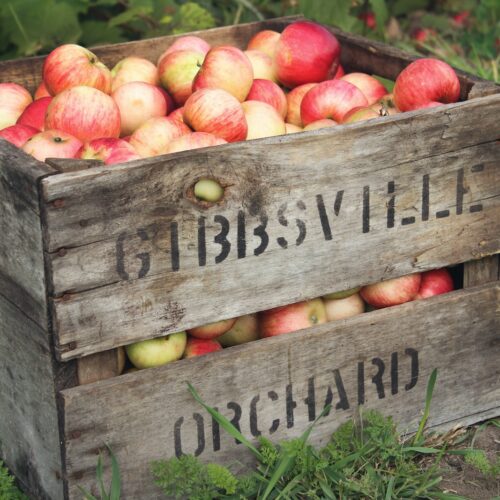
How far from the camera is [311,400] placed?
2516 mm

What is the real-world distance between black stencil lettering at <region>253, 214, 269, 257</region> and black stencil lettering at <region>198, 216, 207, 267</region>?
0.40ft

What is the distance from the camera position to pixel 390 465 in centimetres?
255

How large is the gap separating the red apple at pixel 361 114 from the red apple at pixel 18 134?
0.80 meters

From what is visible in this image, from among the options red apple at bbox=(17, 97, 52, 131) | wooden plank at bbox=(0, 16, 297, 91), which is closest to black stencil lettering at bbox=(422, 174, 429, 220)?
red apple at bbox=(17, 97, 52, 131)

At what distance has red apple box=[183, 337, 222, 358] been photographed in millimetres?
2426

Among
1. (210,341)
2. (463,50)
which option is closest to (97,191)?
(210,341)

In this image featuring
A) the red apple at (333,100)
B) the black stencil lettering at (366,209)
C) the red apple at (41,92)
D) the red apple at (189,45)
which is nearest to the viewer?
the black stencil lettering at (366,209)

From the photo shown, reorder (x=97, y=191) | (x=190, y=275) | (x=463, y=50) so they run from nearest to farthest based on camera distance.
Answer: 1. (x=97, y=191)
2. (x=190, y=275)
3. (x=463, y=50)

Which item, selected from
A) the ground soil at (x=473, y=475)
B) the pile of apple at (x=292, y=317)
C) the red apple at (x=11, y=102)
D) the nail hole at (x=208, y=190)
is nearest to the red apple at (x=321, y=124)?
the pile of apple at (x=292, y=317)

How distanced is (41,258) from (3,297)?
0.29 meters

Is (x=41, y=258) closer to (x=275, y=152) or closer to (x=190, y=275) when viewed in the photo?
(x=190, y=275)

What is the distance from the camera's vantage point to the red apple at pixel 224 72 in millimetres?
2814

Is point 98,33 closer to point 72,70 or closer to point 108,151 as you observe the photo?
point 72,70

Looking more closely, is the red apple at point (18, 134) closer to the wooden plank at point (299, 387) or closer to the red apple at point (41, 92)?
the red apple at point (41, 92)
